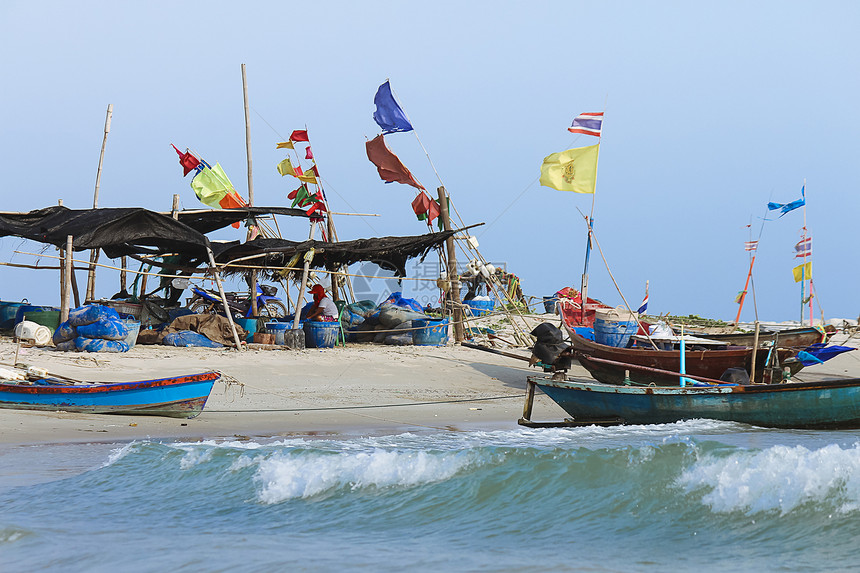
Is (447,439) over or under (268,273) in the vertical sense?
under

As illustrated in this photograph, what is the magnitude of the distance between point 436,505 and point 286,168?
542 inches

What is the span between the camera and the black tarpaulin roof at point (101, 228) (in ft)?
52.1

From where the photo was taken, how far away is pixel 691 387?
32.8 feet

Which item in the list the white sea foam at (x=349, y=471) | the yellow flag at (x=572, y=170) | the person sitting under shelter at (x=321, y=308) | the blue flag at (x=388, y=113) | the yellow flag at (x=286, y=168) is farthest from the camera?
Result: the yellow flag at (x=286, y=168)

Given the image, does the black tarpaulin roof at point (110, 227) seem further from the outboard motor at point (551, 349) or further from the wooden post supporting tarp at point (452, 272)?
the outboard motor at point (551, 349)

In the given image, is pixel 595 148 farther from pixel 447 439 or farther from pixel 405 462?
pixel 405 462

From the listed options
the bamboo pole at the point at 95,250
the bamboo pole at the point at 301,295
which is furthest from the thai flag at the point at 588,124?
the bamboo pole at the point at 95,250

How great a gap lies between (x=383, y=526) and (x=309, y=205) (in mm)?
13439

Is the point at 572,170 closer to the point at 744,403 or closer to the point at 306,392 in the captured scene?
the point at 744,403

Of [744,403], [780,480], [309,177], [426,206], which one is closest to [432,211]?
[426,206]

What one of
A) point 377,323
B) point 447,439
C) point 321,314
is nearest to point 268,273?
point 321,314

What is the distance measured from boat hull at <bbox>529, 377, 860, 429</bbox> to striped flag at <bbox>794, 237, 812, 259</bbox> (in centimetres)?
1657

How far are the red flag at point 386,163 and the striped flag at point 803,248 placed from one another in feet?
46.1

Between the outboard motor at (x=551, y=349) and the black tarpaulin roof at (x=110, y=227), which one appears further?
the black tarpaulin roof at (x=110, y=227)
